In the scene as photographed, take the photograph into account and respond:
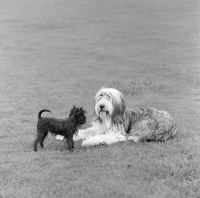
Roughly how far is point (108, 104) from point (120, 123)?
0.73m

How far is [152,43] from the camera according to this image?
21469 mm

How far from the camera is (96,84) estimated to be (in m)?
15.2

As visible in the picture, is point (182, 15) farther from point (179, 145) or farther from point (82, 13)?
point (179, 145)

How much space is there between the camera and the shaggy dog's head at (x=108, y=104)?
9273 millimetres

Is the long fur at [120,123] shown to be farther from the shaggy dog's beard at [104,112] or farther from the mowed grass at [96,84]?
the mowed grass at [96,84]

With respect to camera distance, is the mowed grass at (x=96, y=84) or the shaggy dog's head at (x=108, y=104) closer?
the mowed grass at (x=96, y=84)

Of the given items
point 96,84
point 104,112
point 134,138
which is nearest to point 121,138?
point 134,138

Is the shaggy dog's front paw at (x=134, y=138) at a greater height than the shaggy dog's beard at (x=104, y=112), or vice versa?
the shaggy dog's beard at (x=104, y=112)

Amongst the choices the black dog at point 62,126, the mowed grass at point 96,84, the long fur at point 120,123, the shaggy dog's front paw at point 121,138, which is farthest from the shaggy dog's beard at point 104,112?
the mowed grass at point 96,84

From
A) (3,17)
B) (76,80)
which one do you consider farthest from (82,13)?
(76,80)

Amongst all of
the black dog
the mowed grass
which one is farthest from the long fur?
the black dog

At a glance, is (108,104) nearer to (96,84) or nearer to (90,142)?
(90,142)

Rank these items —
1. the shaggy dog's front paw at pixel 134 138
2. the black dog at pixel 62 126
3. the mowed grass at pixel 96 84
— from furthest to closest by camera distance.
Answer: the shaggy dog's front paw at pixel 134 138, the black dog at pixel 62 126, the mowed grass at pixel 96 84

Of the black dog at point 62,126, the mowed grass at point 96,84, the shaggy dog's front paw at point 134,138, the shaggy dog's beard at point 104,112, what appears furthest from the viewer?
the shaggy dog's front paw at point 134,138
